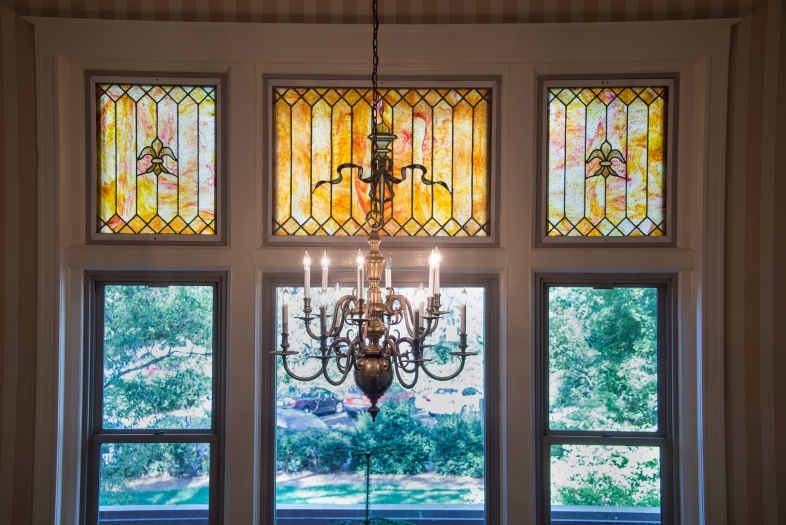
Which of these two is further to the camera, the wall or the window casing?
the window casing

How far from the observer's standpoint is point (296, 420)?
301cm

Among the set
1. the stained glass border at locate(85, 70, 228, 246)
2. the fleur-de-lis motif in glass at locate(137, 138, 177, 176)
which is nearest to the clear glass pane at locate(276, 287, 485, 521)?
the stained glass border at locate(85, 70, 228, 246)

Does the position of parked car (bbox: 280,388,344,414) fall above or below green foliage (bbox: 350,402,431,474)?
above

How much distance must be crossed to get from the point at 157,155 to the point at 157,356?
0.91 m

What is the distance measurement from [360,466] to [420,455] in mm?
281

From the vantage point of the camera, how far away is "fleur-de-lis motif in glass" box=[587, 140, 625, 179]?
2.97m

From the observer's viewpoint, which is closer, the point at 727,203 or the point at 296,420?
the point at 727,203

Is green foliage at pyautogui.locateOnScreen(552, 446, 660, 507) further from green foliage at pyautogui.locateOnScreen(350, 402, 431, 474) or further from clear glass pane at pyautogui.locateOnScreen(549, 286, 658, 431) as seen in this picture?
green foliage at pyautogui.locateOnScreen(350, 402, 431, 474)

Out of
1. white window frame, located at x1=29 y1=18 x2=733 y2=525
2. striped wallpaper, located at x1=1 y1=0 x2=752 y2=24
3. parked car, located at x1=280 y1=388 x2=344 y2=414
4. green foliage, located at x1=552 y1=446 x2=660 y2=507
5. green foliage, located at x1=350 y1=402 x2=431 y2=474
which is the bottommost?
green foliage, located at x1=552 y1=446 x2=660 y2=507

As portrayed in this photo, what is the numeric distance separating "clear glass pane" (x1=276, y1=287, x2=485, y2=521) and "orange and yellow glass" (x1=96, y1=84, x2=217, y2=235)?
0.58 m

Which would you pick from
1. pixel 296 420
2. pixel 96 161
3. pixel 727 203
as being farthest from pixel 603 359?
pixel 96 161

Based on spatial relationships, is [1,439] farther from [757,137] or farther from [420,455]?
[757,137]

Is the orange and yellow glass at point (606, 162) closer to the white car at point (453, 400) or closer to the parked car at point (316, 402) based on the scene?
the white car at point (453, 400)

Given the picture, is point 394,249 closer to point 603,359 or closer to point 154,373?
point 603,359
